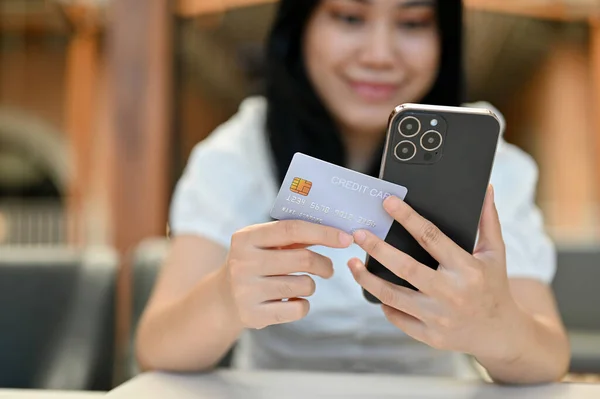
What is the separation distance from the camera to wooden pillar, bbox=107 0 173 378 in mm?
1706

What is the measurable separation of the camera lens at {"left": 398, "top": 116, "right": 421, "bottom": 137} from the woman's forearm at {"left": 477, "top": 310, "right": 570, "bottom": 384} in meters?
0.22

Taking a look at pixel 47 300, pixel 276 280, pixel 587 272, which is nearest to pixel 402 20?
pixel 276 280

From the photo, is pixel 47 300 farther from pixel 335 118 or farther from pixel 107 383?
pixel 335 118

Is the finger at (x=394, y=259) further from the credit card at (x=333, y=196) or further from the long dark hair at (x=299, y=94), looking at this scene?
the long dark hair at (x=299, y=94)

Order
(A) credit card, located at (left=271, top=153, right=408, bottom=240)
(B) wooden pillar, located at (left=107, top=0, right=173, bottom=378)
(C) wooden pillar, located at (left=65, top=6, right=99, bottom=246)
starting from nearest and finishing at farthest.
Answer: (A) credit card, located at (left=271, top=153, right=408, bottom=240), (B) wooden pillar, located at (left=107, top=0, right=173, bottom=378), (C) wooden pillar, located at (left=65, top=6, right=99, bottom=246)

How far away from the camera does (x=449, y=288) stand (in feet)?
1.67

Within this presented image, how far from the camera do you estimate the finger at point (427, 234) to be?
1.61 feet

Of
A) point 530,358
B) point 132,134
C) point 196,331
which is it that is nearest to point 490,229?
point 530,358

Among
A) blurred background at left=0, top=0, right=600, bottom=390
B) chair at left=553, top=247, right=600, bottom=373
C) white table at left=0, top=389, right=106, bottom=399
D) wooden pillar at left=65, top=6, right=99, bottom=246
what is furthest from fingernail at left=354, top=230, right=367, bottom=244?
wooden pillar at left=65, top=6, right=99, bottom=246

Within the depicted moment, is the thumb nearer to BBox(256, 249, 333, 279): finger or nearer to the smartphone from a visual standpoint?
the smartphone

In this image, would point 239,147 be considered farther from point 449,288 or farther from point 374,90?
point 449,288

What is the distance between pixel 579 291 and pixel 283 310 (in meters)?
1.28

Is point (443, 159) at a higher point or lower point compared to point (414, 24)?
lower

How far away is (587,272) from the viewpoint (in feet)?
5.10
